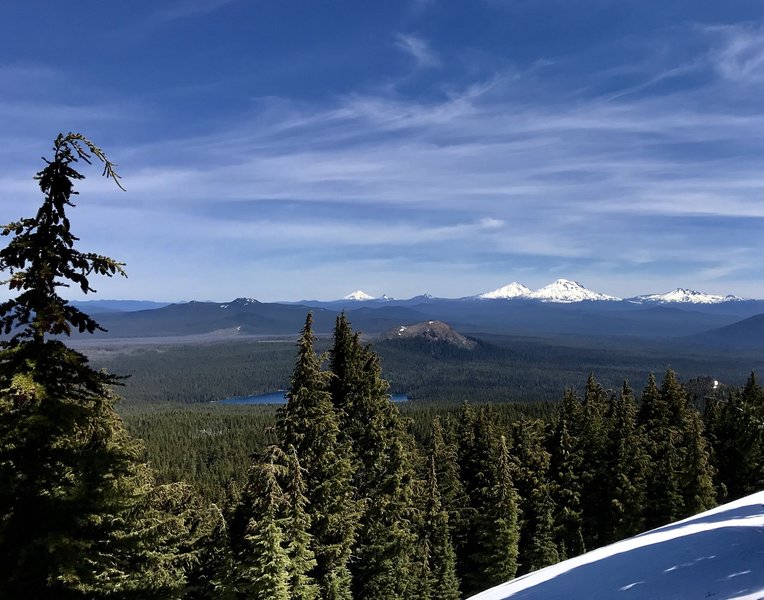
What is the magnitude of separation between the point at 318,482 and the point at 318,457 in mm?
1167

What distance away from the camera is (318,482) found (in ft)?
76.7

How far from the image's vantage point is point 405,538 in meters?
29.7

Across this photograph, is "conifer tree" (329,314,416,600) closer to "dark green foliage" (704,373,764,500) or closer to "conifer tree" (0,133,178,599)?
"conifer tree" (0,133,178,599)

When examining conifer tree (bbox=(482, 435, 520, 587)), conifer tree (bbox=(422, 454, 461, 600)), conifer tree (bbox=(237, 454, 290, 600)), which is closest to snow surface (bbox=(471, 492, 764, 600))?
conifer tree (bbox=(237, 454, 290, 600))

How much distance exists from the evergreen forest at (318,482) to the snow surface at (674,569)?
14.7 feet

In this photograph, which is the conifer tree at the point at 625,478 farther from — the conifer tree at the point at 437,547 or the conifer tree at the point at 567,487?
the conifer tree at the point at 437,547

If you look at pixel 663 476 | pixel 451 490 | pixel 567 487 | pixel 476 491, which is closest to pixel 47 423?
pixel 451 490

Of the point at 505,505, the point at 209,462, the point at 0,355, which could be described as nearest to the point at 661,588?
the point at 0,355

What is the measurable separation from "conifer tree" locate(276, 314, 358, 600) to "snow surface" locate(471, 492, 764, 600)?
7579 millimetres

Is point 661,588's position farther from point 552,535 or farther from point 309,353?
point 552,535

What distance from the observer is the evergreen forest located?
9.99 metres

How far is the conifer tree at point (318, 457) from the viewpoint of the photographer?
2297cm

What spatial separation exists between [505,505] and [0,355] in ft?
120

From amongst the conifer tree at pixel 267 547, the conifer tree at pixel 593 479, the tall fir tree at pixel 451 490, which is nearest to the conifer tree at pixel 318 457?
the conifer tree at pixel 267 547
